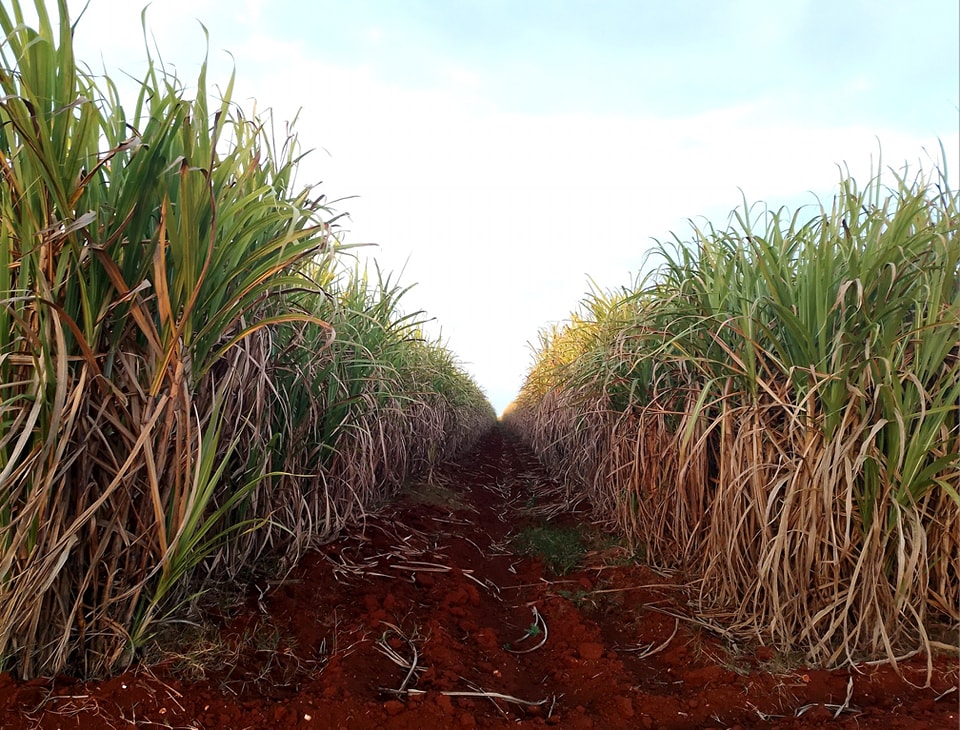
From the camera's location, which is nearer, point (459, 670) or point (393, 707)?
point (393, 707)

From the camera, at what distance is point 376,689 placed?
1.54 metres

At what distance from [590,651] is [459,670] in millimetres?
426

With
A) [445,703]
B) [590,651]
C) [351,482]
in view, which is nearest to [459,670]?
[445,703]

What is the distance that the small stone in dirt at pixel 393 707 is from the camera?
1390mm

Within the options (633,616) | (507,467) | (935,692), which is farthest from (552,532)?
(507,467)

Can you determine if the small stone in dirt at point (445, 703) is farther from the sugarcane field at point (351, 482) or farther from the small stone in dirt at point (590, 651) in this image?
the small stone in dirt at point (590, 651)

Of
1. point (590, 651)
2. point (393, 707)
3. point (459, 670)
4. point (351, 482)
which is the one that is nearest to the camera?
point (393, 707)

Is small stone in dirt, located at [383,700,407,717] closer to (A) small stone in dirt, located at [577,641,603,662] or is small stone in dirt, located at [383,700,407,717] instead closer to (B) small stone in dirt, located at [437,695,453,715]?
(B) small stone in dirt, located at [437,695,453,715]

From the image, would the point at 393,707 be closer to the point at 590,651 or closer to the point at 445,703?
the point at 445,703

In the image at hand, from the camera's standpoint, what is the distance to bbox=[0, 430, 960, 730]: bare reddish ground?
1.32 metres

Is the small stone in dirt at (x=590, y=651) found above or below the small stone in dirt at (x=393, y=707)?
above

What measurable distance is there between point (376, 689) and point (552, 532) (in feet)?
6.29

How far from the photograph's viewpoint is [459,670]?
66.2 inches

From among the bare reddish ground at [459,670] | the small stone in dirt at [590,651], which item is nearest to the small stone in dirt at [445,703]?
the bare reddish ground at [459,670]
